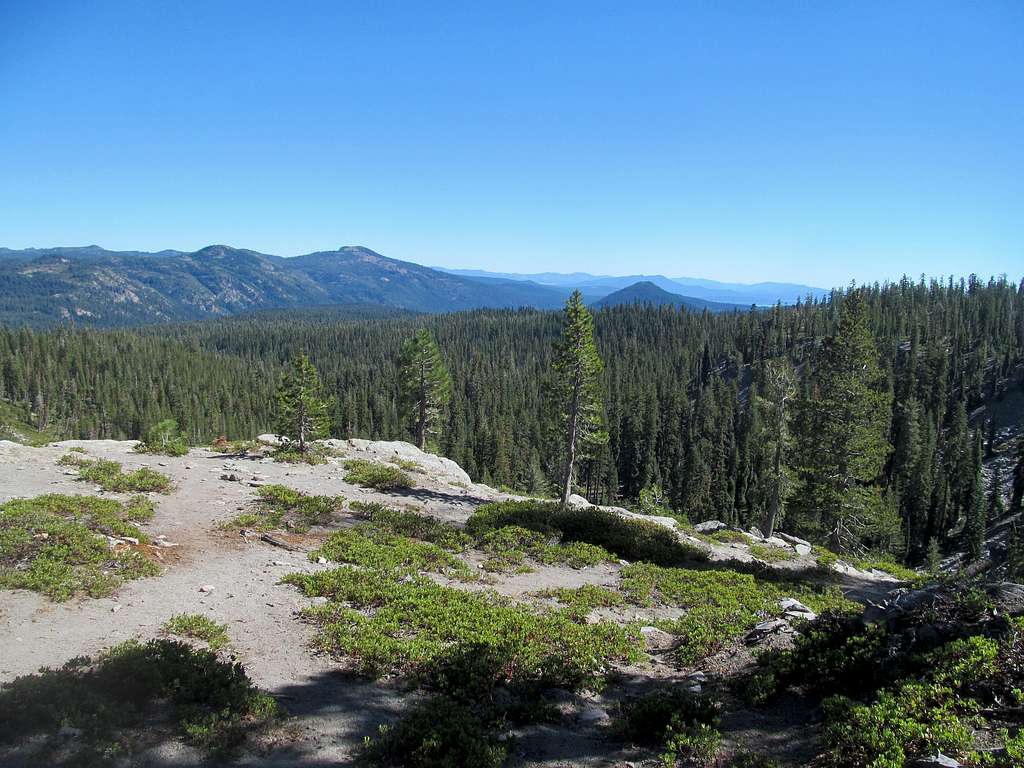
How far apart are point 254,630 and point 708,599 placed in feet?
34.6

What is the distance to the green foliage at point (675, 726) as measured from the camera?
6.59 metres

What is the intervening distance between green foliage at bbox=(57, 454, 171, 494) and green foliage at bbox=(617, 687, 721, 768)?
17208 millimetres

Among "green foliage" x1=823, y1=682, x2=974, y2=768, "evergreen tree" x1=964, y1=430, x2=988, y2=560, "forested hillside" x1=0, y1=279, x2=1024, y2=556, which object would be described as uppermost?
"green foliage" x1=823, y1=682, x2=974, y2=768

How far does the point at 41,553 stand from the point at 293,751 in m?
8.69

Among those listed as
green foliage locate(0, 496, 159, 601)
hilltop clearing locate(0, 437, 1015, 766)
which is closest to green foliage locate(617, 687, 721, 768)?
hilltop clearing locate(0, 437, 1015, 766)

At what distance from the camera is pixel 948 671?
6.79m

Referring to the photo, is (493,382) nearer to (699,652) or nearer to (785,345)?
(785,345)

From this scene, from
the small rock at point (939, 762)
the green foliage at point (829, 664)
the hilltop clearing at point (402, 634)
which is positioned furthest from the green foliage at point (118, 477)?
the small rock at point (939, 762)

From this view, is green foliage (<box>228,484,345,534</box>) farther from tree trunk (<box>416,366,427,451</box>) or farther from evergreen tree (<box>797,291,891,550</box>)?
evergreen tree (<box>797,291,891,550</box>)

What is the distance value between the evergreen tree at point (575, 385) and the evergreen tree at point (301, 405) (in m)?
14.3

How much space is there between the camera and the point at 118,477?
18.4 m

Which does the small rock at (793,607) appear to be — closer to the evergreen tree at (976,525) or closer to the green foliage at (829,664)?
the green foliage at (829,664)

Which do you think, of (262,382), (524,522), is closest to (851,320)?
(524,522)

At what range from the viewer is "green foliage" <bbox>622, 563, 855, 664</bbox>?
11.1m
